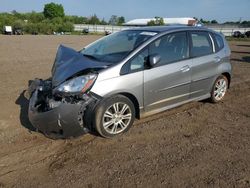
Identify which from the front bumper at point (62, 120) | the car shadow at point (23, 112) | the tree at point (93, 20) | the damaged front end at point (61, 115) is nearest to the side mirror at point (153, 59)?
the damaged front end at point (61, 115)

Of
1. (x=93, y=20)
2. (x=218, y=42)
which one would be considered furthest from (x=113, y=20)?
(x=218, y=42)

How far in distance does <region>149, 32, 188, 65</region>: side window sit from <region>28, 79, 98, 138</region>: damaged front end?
1.42 meters

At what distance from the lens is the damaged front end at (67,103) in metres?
3.81

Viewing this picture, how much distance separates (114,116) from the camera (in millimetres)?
4234

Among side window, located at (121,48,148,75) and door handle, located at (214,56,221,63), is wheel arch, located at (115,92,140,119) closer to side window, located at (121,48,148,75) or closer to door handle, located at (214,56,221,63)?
side window, located at (121,48,148,75)

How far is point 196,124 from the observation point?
4883mm

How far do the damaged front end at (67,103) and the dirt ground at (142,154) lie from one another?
0.97 feet

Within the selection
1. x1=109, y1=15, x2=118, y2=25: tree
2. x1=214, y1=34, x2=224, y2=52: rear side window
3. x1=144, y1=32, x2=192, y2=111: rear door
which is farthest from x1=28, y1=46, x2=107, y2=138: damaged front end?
x1=109, y1=15, x2=118, y2=25: tree

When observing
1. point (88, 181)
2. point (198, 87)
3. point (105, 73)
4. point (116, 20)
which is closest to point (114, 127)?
point (105, 73)

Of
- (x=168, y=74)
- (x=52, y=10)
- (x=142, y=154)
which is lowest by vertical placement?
(x=142, y=154)

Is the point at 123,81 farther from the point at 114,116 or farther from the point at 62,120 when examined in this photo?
the point at 62,120

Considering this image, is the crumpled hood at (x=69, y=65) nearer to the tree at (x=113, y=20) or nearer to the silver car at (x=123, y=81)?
the silver car at (x=123, y=81)

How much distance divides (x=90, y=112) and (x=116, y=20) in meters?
126

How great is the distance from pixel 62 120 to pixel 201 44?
3.16 meters
